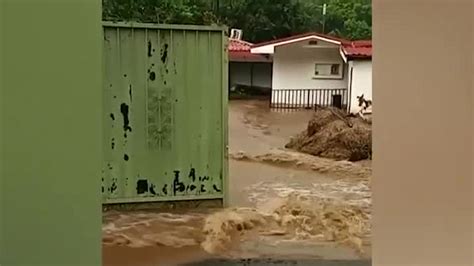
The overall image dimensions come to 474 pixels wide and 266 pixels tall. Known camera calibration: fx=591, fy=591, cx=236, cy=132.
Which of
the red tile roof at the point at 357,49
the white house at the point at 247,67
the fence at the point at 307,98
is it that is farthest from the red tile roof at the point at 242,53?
the red tile roof at the point at 357,49

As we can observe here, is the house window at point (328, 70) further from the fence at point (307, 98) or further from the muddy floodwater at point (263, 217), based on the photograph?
the muddy floodwater at point (263, 217)

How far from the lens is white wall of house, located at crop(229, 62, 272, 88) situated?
8.00 ft

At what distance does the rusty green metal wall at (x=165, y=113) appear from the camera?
2.50 meters

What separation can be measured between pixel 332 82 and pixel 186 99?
64 cm

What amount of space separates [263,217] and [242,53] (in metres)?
0.69

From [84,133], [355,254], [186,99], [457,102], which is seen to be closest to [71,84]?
[84,133]

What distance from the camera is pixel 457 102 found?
0.62 m

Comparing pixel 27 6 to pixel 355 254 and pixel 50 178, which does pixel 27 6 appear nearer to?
pixel 50 178

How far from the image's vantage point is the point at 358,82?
2334mm

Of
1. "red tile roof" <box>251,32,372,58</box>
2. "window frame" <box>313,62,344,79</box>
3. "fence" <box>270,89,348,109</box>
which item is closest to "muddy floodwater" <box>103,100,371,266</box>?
"fence" <box>270,89,348,109</box>

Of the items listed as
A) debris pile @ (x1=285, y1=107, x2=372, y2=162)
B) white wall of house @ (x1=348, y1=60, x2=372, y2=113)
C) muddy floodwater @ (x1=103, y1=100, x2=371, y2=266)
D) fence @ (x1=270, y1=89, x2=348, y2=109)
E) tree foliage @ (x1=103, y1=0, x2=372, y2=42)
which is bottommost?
muddy floodwater @ (x1=103, y1=100, x2=371, y2=266)

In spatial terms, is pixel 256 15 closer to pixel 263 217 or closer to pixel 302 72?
pixel 302 72

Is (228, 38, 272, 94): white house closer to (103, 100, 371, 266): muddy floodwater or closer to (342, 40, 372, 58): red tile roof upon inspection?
(103, 100, 371, 266): muddy floodwater

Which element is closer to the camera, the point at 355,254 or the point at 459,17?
the point at 459,17
